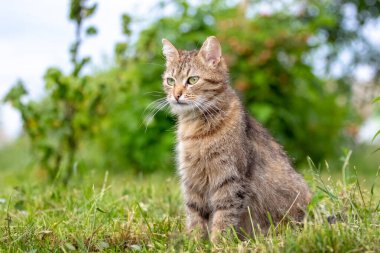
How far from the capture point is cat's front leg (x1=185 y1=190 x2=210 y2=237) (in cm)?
404

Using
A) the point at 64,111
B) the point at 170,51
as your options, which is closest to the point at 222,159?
the point at 170,51

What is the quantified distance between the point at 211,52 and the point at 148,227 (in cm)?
136

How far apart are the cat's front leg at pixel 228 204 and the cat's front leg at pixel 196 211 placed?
→ 17 centimetres

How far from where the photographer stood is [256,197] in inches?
156

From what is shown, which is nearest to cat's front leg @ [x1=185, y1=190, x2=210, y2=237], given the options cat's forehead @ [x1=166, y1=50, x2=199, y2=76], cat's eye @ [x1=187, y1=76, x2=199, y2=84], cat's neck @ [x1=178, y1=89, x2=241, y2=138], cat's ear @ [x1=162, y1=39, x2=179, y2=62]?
cat's neck @ [x1=178, y1=89, x2=241, y2=138]

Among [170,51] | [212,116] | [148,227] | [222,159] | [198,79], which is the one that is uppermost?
[170,51]

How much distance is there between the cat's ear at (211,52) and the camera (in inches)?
167

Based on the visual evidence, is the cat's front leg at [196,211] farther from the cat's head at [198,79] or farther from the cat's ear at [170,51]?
the cat's ear at [170,51]

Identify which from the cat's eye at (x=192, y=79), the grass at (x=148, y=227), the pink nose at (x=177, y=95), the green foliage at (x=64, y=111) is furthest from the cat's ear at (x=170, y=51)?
the green foliage at (x=64, y=111)

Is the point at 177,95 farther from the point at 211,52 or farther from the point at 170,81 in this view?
the point at 211,52

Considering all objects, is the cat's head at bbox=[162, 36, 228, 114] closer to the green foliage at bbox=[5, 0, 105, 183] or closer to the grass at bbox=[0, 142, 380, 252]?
the grass at bbox=[0, 142, 380, 252]

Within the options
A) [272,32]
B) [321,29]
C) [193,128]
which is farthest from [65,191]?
[321,29]

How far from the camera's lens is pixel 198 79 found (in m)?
4.20

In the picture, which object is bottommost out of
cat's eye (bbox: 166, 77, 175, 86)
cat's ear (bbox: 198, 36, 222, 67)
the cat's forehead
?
cat's eye (bbox: 166, 77, 175, 86)
